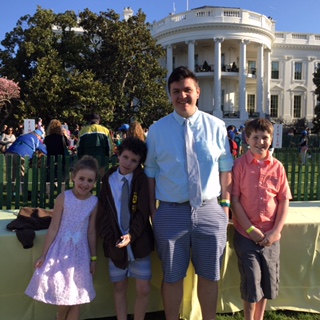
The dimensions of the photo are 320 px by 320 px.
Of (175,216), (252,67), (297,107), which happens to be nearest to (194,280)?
(175,216)

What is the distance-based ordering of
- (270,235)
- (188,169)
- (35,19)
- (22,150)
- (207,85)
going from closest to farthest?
(188,169) < (270,235) < (22,150) < (35,19) < (207,85)

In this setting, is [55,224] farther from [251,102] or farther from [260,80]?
[251,102]

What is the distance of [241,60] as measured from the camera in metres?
35.2

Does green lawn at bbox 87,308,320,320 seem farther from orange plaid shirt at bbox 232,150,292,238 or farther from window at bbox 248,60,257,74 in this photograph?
window at bbox 248,60,257,74

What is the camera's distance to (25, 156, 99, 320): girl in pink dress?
272cm

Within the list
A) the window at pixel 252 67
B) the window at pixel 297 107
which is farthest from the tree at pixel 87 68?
the window at pixel 297 107

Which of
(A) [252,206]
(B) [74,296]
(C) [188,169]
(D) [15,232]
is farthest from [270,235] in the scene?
(D) [15,232]

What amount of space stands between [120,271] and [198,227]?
0.77 meters

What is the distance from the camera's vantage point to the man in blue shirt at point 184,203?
264cm

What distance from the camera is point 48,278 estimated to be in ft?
8.95

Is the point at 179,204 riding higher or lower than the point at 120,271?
higher

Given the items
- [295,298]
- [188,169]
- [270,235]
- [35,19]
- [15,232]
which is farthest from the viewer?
[35,19]

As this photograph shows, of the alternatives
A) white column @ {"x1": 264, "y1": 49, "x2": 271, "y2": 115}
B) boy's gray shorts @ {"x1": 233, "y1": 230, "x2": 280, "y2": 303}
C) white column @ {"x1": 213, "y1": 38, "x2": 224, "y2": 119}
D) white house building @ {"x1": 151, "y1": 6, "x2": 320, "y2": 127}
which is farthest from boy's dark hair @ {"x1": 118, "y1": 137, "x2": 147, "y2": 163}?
white column @ {"x1": 264, "y1": 49, "x2": 271, "y2": 115}

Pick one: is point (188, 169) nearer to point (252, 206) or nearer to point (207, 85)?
point (252, 206)
